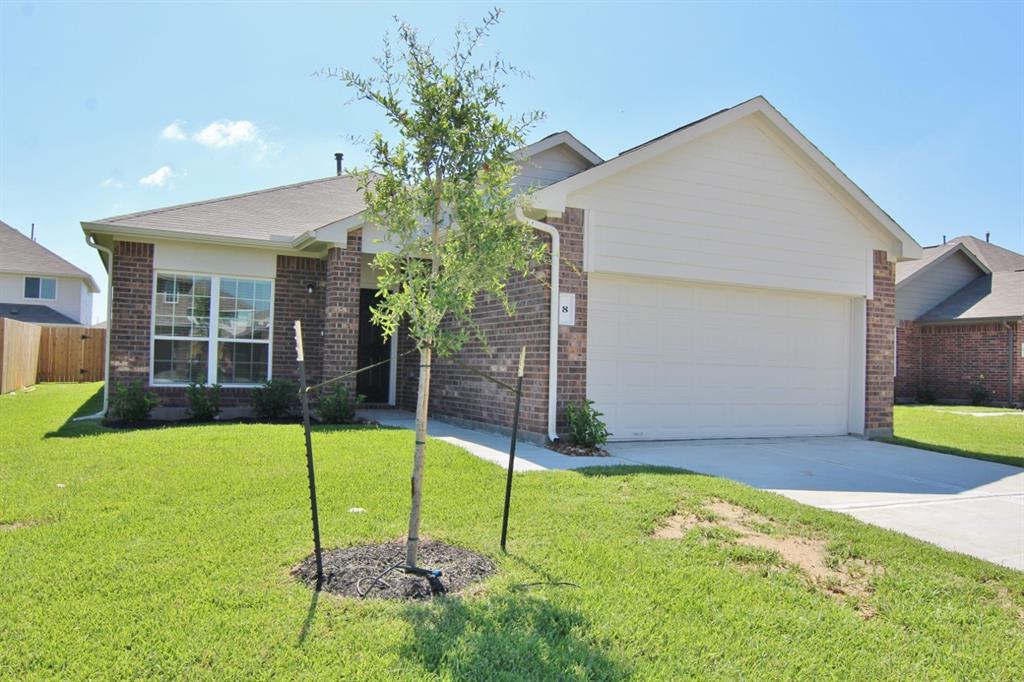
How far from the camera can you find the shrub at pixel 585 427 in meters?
8.70

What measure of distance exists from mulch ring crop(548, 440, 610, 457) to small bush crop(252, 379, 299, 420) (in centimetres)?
509

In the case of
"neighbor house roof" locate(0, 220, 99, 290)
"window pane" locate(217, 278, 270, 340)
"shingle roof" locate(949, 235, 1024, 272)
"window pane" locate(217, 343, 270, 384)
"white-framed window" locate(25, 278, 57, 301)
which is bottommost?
Result: "window pane" locate(217, 343, 270, 384)

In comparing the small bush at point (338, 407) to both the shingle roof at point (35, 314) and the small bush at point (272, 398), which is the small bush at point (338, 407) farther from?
the shingle roof at point (35, 314)

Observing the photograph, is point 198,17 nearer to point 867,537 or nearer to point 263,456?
point 263,456

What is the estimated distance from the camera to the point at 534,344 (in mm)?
9109

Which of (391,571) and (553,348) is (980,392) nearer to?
(553,348)

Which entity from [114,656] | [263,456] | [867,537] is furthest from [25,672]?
[867,537]

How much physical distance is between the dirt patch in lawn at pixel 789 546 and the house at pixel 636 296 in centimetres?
359

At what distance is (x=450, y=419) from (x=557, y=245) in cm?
421

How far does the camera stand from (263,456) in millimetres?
7484

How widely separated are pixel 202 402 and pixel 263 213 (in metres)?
4.10

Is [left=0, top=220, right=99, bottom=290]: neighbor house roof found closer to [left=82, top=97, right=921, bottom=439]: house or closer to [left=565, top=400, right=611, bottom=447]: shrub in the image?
[left=82, top=97, right=921, bottom=439]: house

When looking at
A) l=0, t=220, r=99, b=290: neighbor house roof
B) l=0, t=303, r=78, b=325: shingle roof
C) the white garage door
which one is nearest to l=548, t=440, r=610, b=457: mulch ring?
the white garage door

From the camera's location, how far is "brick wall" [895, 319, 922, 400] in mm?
22391
